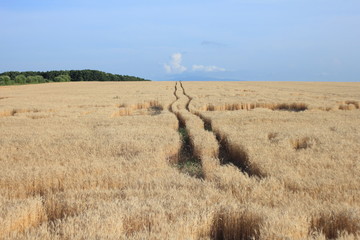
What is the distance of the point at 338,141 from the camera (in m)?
9.54

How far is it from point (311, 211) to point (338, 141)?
541 centimetres

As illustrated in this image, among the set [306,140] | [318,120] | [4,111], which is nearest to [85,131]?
[306,140]

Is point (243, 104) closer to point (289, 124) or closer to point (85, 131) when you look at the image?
point (289, 124)

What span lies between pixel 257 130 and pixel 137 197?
7193mm

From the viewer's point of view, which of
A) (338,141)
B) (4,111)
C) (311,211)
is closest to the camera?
(311,211)

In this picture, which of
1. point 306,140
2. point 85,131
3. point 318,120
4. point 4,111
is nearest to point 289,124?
point 318,120

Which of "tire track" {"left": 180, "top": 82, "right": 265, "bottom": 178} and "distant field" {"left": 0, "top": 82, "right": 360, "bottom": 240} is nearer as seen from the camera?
"distant field" {"left": 0, "top": 82, "right": 360, "bottom": 240}

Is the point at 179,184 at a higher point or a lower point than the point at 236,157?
higher

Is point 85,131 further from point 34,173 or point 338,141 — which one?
point 338,141

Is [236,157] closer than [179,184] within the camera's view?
No

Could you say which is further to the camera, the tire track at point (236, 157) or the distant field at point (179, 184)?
the tire track at point (236, 157)

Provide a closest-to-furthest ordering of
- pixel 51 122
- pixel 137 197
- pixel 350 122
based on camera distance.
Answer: pixel 137 197 < pixel 350 122 < pixel 51 122

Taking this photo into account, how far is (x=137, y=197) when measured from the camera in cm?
534

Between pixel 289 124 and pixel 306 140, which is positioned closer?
pixel 306 140
